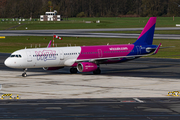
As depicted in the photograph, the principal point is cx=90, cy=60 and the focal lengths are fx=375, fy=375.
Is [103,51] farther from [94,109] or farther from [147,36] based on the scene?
[94,109]

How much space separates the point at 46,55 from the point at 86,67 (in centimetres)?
543

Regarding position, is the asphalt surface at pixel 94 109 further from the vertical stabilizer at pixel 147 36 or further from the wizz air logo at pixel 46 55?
the vertical stabilizer at pixel 147 36

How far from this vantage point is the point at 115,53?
53.1m

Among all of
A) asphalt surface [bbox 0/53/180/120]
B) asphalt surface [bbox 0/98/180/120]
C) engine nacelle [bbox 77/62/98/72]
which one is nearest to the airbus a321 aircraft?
engine nacelle [bbox 77/62/98/72]

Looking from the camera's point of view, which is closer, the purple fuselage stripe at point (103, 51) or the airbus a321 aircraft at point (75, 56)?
the airbus a321 aircraft at point (75, 56)

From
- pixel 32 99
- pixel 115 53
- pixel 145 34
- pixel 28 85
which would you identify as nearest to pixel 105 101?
pixel 32 99

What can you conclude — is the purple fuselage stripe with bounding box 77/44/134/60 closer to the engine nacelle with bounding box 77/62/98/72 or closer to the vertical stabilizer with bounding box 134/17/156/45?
the engine nacelle with bounding box 77/62/98/72

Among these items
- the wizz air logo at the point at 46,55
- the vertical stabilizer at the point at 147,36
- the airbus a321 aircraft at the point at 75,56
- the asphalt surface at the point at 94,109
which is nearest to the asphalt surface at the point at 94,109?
the asphalt surface at the point at 94,109

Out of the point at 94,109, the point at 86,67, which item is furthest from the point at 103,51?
the point at 94,109

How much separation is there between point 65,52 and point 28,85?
32.2 ft

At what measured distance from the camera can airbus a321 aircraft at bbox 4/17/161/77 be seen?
47656mm

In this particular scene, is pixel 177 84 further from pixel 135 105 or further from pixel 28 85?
pixel 28 85

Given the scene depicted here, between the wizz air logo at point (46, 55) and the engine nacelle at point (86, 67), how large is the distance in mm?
3581

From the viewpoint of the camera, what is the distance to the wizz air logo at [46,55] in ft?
158
